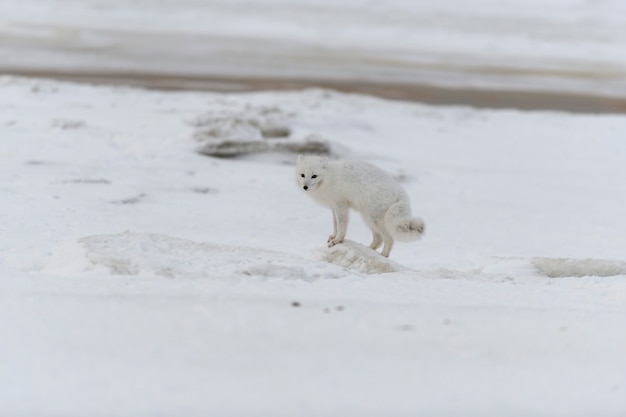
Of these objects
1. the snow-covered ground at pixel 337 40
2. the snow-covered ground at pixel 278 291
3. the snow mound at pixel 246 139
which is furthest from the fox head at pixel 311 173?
the snow-covered ground at pixel 337 40

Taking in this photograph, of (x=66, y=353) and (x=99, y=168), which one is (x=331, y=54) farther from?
(x=66, y=353)

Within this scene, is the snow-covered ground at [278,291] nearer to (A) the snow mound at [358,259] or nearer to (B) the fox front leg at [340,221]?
(A) the snow mound at [358,259]

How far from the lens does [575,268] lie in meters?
6.21

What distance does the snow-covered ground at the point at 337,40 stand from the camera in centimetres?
1875

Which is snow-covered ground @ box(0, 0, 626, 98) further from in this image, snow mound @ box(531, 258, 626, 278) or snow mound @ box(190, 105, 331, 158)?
snow mound @ box(531, 258, 626, 278)

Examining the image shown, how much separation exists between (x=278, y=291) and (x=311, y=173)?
Answer: 1609 mm

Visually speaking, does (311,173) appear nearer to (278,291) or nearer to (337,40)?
(278,291)

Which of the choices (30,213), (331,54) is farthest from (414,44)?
(30,213)

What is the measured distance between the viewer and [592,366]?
404 centimetres

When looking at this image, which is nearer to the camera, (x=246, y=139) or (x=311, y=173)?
(x=311, y=173)

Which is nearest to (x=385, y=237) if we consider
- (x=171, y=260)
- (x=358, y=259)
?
(x=358, y=259)

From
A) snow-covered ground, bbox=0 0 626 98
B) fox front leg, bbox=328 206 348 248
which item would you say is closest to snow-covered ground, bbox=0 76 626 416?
fox front leg, bbox=328 206 348 248

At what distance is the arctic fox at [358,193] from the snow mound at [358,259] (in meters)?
0.27

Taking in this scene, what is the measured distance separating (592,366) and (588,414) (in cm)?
41
